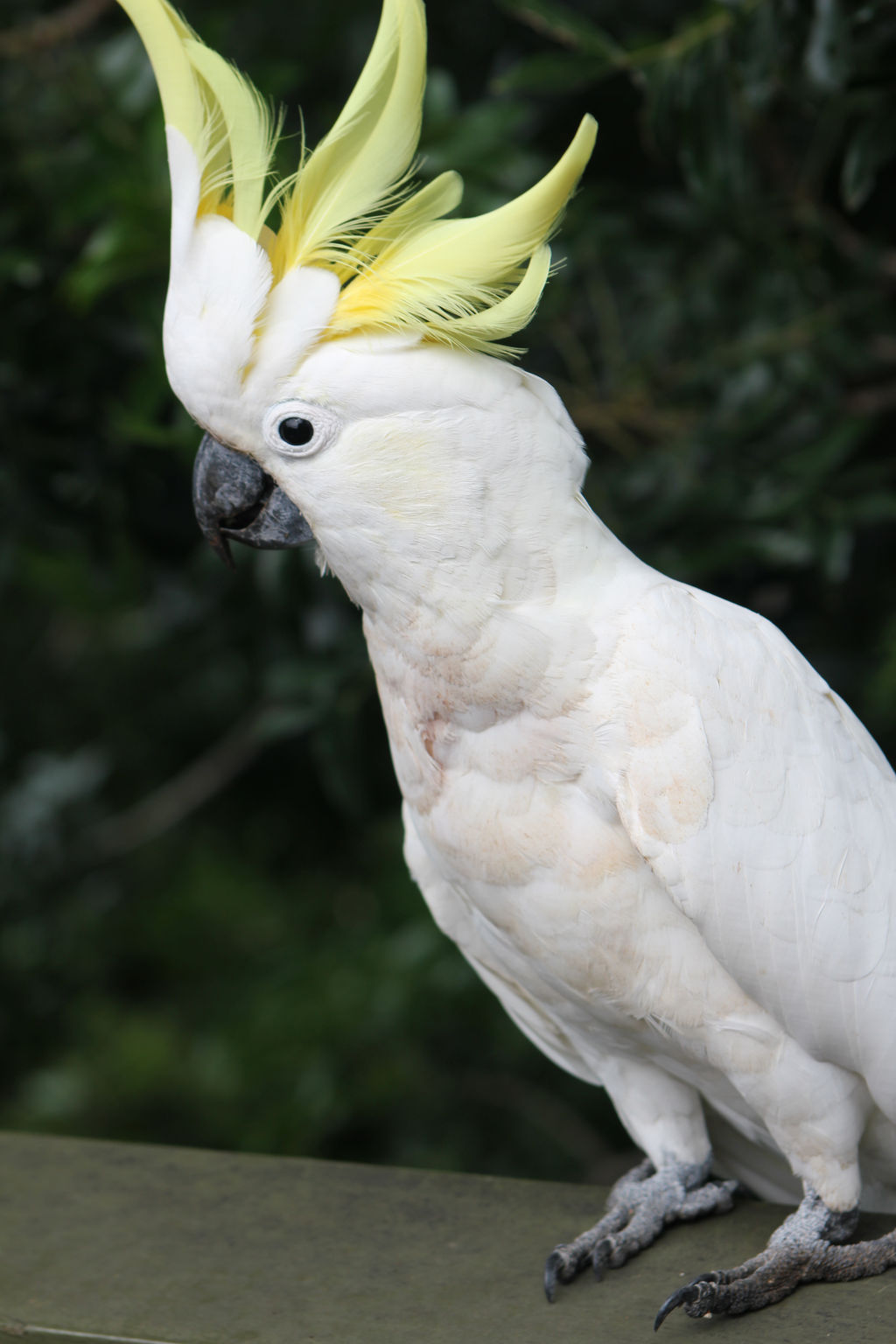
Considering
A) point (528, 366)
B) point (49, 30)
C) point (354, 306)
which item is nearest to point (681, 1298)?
point (354, 306)

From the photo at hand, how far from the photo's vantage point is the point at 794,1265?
1.26 m

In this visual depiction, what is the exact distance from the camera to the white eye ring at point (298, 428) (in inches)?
43.8

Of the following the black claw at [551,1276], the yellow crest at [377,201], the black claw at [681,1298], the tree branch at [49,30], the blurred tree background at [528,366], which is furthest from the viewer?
the tree branch at [49,30]

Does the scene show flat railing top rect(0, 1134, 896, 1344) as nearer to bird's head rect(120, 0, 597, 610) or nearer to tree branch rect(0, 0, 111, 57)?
bird's head rect(120, 0, 597, 610)

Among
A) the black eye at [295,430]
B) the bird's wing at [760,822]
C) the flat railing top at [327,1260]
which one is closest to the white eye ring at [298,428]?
the black eye at [295,430]

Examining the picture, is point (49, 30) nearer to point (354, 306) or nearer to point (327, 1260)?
point (354, 306)

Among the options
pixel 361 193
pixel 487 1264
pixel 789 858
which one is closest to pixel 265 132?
pixel 361 193

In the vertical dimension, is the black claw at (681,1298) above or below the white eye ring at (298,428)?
below

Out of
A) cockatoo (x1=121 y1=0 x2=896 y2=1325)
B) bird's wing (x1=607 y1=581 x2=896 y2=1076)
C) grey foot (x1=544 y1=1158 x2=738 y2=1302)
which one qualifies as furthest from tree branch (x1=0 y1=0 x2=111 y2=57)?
grey foot (x1=544 y1=1158 x2=738 y2=1302)

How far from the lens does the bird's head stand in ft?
3.59

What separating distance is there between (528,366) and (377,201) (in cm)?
106

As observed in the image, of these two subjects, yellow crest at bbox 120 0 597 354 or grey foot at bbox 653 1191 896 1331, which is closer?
yellow crest at bbox 120 0 597 354

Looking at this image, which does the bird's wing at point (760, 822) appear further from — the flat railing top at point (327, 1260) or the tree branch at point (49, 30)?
the tree branch at point (49, 30)

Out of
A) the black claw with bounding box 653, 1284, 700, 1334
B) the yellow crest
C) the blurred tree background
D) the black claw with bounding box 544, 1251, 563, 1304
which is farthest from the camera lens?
the blurred tree background
